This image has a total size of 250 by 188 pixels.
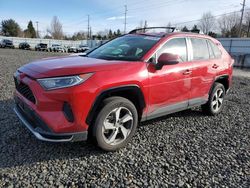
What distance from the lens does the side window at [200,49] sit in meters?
4.78

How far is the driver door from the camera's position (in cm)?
385

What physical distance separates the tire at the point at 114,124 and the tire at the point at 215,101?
93.9 inches

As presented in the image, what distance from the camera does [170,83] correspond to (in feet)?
13.3

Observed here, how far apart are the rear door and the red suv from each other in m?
0.02

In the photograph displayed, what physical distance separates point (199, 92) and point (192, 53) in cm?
80

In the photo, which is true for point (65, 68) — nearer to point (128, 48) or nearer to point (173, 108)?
point (128, 48)

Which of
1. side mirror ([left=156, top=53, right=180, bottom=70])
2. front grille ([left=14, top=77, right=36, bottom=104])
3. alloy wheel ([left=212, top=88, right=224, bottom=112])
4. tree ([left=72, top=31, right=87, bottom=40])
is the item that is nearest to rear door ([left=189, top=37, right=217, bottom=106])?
alloy wheel ([left=212, top=88, right=224, bottom=112])

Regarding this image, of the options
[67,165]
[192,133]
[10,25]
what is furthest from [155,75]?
[10,25]

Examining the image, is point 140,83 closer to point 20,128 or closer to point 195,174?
point 195,174

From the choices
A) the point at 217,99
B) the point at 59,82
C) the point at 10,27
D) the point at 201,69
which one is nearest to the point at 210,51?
the point at 201,69

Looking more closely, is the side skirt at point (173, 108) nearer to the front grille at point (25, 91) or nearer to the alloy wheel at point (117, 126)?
the alloy wheel at point (117, 126)

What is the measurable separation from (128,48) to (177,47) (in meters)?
0.91

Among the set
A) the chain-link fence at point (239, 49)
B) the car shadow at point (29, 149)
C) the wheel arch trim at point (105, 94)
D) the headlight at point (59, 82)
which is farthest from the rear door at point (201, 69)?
the chain-link fence at point (239, 49)

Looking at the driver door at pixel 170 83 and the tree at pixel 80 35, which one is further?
the tree at pixel 80 35
